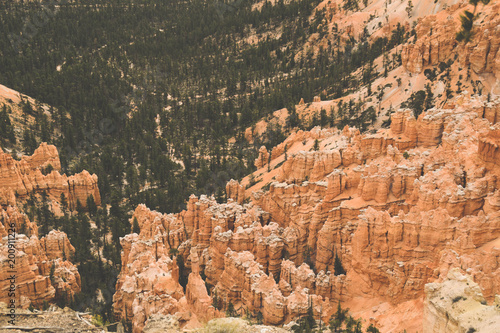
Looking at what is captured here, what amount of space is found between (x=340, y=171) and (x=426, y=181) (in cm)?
914

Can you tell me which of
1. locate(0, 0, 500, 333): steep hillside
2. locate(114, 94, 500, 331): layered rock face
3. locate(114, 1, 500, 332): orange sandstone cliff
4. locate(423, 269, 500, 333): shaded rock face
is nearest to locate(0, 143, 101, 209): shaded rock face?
locate(0, 0, 500, 333): steep hillside

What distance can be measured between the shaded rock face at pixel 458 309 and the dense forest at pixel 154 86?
97.0 feet

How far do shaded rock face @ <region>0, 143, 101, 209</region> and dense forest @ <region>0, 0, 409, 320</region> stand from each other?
281 cm

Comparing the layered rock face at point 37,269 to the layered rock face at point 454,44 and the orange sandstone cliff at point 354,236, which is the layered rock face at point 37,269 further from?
the layered rock face at point 454,44

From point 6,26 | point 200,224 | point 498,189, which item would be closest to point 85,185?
point 200,224

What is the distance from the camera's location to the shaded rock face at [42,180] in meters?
61.0

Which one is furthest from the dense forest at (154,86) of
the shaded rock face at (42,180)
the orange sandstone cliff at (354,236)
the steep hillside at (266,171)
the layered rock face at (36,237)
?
the orange sandstone cliff at (354,236)

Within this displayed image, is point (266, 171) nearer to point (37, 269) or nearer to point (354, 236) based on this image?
point (354, 236)

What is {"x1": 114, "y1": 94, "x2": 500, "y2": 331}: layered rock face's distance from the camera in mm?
32969

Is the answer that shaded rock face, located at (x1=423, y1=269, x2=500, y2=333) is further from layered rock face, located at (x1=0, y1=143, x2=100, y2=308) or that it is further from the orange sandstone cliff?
layered rock face, located at (x1=0, y1=143, x2=100, y2=308)

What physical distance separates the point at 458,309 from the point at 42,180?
5911 cm

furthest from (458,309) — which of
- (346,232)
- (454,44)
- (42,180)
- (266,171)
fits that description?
(454,44)

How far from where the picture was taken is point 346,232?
40531 millimetres

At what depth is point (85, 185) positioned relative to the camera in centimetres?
6769
